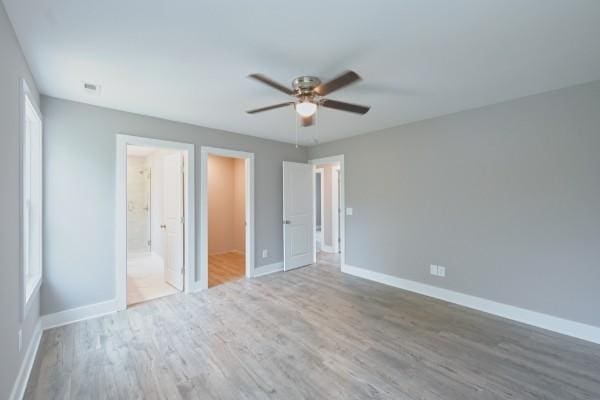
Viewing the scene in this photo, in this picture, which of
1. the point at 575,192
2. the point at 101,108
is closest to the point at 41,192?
the point at 101,108

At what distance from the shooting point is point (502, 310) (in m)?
3.07

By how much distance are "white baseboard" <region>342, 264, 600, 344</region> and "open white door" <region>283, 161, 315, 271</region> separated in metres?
1.47

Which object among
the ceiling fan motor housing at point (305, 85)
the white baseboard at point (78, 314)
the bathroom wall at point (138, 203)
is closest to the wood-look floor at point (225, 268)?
the white baseboard at point (78, 314)

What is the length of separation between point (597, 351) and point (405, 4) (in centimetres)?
336

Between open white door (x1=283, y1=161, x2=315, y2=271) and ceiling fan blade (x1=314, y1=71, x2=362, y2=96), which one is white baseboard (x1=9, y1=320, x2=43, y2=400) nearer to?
ceiling fan blade (x1=314, y1=71, x2=362, y2=96)

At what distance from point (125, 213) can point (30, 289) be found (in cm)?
115

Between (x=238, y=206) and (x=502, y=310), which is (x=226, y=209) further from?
(x=502, y=310)

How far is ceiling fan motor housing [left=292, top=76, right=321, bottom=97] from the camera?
7.25 feet

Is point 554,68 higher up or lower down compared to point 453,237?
higher up

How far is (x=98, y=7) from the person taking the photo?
154 cm

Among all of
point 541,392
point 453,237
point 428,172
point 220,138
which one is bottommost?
point 541,392

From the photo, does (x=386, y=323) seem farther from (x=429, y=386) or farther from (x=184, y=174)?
(x=184, y=174)

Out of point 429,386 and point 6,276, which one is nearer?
point 6,276

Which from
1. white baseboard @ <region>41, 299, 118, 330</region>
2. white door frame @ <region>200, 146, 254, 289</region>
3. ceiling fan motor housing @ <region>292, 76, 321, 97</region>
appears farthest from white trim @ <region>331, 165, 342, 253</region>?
white baseboard @ <region>41, 299, 118, 330</region>
